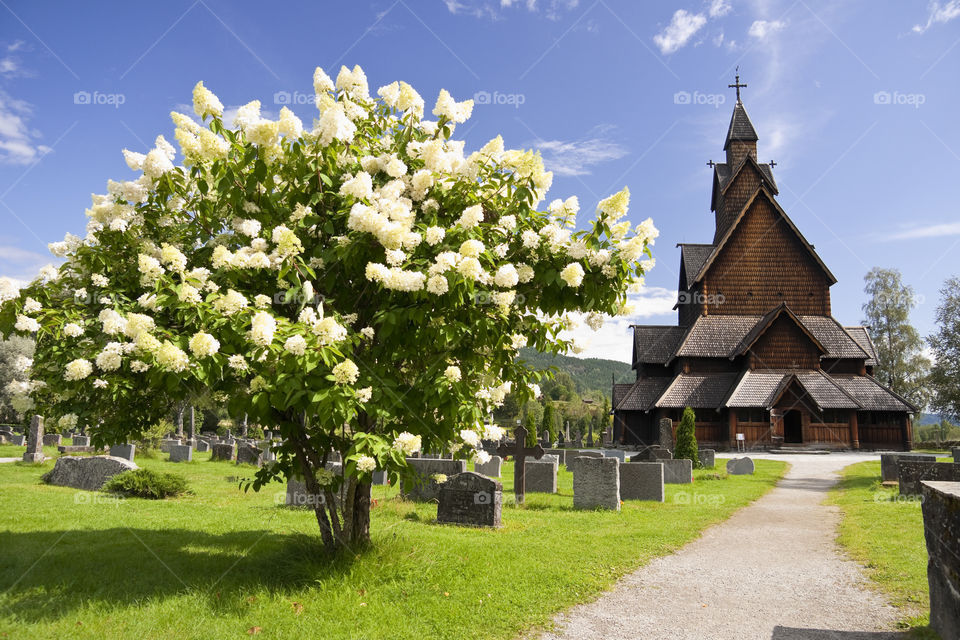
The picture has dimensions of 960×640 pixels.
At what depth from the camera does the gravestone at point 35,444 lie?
20.0 meters

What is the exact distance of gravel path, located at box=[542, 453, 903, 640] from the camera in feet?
17.3

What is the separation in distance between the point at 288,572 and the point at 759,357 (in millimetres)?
37324

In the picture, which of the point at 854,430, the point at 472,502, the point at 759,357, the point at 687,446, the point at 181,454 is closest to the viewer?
the point at 472,502

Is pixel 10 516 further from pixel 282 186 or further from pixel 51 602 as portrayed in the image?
pixel 282 186

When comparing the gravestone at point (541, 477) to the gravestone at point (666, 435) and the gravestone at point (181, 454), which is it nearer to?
the gravestone at point (181, 454)

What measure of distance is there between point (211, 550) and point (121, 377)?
3578 mm

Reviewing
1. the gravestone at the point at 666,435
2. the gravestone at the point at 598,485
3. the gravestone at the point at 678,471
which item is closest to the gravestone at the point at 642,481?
the gravestone at the point at 598,485

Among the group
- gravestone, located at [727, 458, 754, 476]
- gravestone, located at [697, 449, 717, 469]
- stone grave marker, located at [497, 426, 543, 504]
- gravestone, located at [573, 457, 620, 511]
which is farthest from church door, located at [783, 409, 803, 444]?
gravestone, located at [573, 457, 620, 511]

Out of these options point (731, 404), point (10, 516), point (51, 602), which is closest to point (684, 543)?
point (51, 602)

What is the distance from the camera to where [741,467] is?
22.0 m

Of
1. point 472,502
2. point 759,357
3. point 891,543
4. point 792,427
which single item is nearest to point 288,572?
point 472,502

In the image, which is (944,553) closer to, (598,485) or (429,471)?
(598,485)

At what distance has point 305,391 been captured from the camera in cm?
450

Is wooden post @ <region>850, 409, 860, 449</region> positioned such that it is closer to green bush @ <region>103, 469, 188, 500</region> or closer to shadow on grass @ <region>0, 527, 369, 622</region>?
green bush @ <region>103, 469, 188, 500</region>
